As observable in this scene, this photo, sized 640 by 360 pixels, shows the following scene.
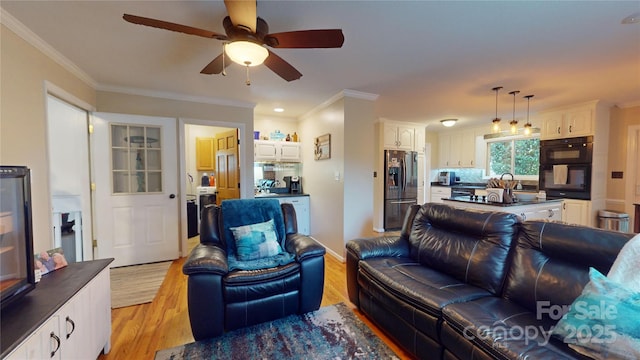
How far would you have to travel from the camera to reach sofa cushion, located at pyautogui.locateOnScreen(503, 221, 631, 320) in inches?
55.4

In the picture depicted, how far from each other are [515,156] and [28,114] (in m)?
7.69

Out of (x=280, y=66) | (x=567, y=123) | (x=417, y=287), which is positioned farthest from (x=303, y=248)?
(x=567, y=123)

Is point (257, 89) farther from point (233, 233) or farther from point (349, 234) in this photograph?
point (349, 234)

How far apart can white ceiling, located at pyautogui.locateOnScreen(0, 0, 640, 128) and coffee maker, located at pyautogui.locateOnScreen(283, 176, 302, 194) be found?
1.68 m

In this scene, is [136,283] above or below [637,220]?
below

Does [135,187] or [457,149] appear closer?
[135,187]

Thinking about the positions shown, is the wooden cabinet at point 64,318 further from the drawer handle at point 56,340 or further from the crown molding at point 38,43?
the crown molding at point 38,43

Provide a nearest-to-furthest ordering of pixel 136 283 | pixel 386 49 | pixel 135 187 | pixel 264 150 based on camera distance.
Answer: pixel 386 49
pixel 136 283
pixel 135 187
pixel 264 150

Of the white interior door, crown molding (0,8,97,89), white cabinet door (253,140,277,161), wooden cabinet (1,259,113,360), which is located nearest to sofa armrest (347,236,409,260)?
wooden cabinet (1,259,113,360)

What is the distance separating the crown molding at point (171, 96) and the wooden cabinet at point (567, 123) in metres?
5.26

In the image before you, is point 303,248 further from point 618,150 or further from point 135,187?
point 618,150

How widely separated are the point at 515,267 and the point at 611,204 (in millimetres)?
4541

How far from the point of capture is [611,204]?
4.38 m

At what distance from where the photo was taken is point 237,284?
6.35 ft
